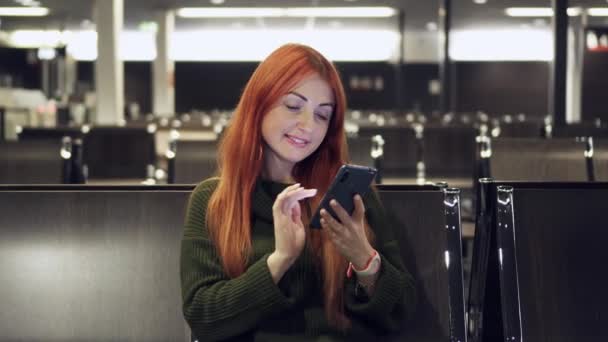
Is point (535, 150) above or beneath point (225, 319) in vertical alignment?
above

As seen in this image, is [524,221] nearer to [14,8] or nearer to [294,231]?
[294,231]

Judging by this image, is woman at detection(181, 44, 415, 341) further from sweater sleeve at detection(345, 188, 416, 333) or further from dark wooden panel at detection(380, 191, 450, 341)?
dark wooden panel at detection(380, 191, 450, 341)

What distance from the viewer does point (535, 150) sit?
170 inches

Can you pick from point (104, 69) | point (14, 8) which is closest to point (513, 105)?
point (14, 8)

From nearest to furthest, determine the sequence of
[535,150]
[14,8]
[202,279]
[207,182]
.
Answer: [202,279]
[207,182]
[535,150]
[14,8]

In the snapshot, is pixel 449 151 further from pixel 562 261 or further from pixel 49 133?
pixel 562 261

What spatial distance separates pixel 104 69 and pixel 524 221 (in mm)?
9415

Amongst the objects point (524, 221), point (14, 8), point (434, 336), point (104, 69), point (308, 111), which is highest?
point (14, 8)

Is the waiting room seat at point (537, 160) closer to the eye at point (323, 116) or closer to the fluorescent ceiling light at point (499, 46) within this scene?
the eye at point (323, 116)

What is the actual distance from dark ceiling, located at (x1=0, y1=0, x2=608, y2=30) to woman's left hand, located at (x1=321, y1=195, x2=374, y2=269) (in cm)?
1510

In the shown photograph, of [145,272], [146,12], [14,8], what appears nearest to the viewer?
[145,272]

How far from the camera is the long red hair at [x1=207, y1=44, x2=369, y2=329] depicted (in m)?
1.95

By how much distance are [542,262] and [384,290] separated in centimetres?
66

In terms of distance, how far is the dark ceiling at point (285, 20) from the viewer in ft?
59.6
